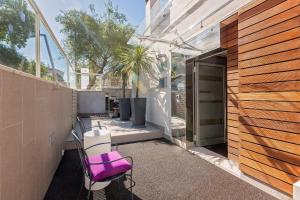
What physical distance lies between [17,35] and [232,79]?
3.16 m

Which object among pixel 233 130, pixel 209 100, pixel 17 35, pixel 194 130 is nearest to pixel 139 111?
pixel 194 130

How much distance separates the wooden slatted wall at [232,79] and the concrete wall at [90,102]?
22.5ft

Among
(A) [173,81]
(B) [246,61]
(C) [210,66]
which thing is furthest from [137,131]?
(B) [246,61]

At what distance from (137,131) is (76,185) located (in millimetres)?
2727

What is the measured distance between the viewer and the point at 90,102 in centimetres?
886

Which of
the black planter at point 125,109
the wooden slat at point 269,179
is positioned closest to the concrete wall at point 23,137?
the wooden slat at point 269,179

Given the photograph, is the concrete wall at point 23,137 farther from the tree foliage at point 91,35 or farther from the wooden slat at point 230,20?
the tree foliage at point 91,35

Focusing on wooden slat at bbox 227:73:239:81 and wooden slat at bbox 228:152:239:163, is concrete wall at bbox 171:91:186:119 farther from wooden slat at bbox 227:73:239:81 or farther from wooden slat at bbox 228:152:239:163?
wooden slat at bbox 228:152:239:163

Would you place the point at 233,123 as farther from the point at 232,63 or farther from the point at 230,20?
the point at 230,20

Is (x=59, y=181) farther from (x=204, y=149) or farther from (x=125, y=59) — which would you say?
(x=125, y=59)

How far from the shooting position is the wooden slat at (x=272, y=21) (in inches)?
82.5

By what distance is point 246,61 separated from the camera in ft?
8.96

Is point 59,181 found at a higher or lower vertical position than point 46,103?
lower

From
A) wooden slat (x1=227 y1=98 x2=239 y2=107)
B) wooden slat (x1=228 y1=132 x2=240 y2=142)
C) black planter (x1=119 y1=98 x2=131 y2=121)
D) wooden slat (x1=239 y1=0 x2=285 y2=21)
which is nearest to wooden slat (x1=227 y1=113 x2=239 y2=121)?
wooden slat (x1=227 y1=98 x2=239 y2=107)
